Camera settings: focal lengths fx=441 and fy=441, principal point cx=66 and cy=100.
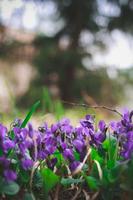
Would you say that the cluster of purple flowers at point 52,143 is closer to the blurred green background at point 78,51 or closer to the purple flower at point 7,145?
the purple flower at point 7,145

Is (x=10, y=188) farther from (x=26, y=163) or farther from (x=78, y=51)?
(x=78, y=51)

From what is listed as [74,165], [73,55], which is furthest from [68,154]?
[73,55]

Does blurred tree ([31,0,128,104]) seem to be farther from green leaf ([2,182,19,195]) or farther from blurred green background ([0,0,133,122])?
green leaf ([2,182,19,195])

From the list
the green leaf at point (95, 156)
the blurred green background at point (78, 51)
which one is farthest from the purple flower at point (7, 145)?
the blurred green background at point (78, 51)

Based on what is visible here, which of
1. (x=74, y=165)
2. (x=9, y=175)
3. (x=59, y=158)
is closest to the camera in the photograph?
(x=9, y=175)

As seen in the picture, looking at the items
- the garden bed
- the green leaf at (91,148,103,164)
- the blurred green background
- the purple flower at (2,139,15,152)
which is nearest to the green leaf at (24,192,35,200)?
the garden bed

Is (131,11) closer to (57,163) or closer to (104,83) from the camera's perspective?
(104,83)
